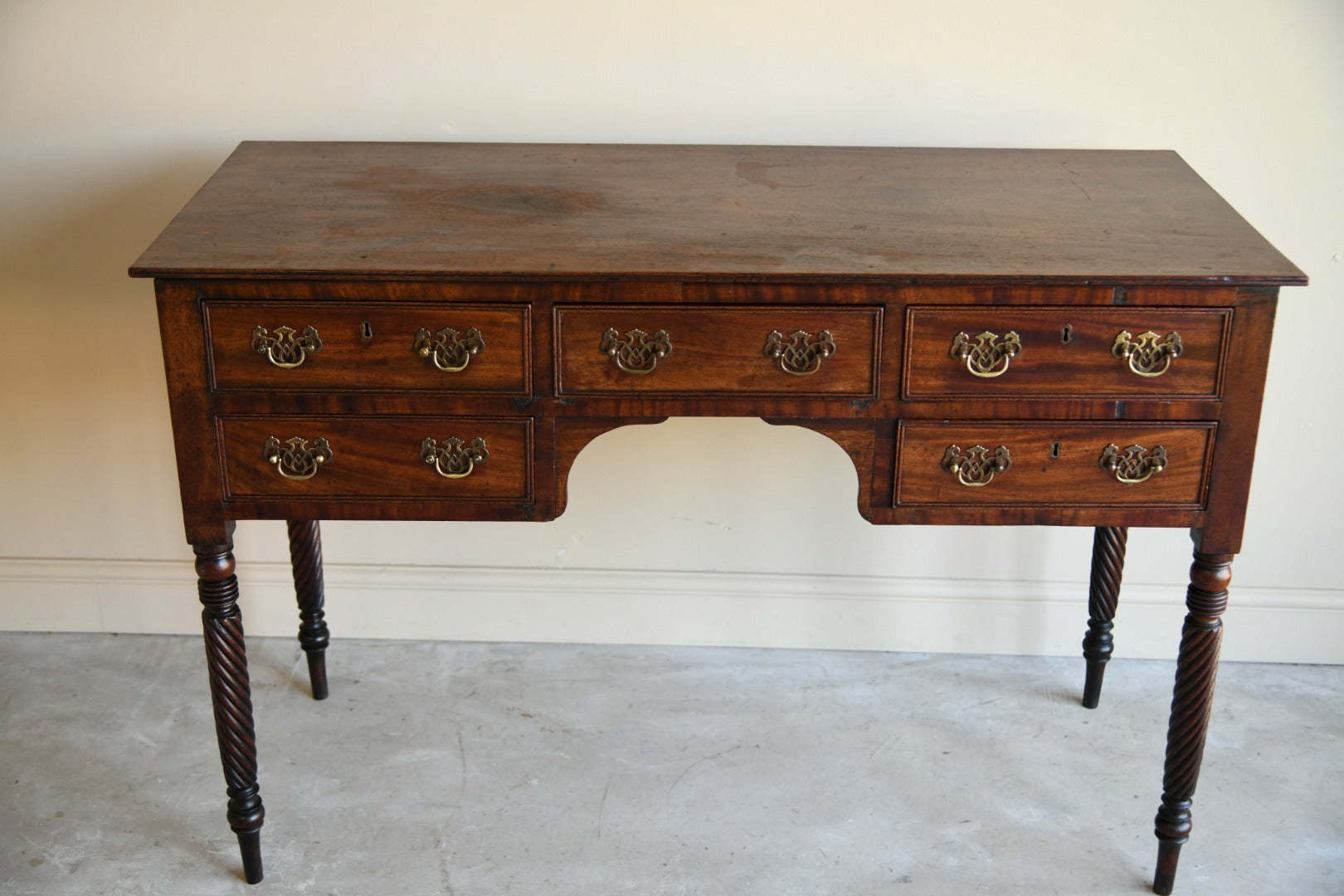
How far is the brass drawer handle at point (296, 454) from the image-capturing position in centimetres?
200

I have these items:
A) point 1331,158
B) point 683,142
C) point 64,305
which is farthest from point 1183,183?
point 64,305

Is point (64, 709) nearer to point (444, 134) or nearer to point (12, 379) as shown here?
point (12, 379)

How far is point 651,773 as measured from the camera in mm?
2531

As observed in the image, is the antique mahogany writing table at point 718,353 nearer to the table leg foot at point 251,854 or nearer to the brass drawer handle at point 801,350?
the brass drawer handle at point 801,350

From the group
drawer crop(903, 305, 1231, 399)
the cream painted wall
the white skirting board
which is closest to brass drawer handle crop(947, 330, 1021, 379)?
A: drawer crop(903, 305, 1231, 399)

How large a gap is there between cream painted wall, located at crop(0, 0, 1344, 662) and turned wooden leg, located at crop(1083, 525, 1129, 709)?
6.0 inches

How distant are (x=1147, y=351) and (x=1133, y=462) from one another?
0.56 feet

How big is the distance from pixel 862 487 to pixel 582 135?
961mm

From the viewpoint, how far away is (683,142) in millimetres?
2570

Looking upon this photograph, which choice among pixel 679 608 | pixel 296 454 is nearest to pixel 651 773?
pixel 679 608

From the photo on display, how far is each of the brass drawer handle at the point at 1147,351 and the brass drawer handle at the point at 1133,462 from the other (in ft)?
0.39

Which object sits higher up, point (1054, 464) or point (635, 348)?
point (635, 348)

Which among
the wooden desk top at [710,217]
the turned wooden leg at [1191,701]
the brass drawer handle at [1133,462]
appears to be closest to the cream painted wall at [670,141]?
the wooden desk top at [710,217]

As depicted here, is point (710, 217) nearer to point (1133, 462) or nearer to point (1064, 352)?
point (1064, 352)
